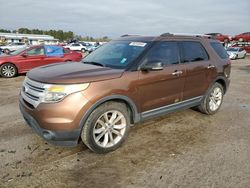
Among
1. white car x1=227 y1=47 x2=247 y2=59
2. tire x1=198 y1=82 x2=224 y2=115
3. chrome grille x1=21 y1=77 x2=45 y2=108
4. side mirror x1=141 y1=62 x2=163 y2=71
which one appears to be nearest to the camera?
chrome grille x1=21 y1=77 x2=45 y2=108

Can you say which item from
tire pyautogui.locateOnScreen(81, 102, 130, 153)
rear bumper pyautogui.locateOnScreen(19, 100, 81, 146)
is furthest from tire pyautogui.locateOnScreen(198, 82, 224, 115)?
rear bumper pyautogui.locateOnScreen(19, 100, 81, 146)

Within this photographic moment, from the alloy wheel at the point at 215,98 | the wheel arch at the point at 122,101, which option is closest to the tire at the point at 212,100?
the alloy wheel at the point at 215,98

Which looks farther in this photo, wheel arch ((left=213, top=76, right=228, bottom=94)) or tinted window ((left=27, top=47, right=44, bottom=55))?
tinted window ((left=27, top=47, right=44, bottom=55))

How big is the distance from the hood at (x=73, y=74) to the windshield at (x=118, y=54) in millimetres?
289

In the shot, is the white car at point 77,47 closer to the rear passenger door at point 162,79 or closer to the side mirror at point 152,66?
the rear passenger door at point 162,79

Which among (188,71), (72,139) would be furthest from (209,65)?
(72,139)

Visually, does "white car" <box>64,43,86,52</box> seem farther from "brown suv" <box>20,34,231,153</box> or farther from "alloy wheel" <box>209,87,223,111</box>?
"brown suv" <box>20,34,231,153</box>

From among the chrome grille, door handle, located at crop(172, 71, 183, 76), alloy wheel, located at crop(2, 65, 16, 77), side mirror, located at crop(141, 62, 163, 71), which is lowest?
alloy wheel, located at crop(2, 65, 16, 77)

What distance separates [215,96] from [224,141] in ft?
5.67

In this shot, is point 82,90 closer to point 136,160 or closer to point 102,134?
point 102,134

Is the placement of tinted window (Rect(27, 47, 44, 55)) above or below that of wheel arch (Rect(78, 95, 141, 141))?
above

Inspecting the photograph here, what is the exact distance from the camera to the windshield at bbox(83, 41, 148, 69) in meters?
4.21

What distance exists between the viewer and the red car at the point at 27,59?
11250 millimetres

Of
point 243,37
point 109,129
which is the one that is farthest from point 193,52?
point 243,37
